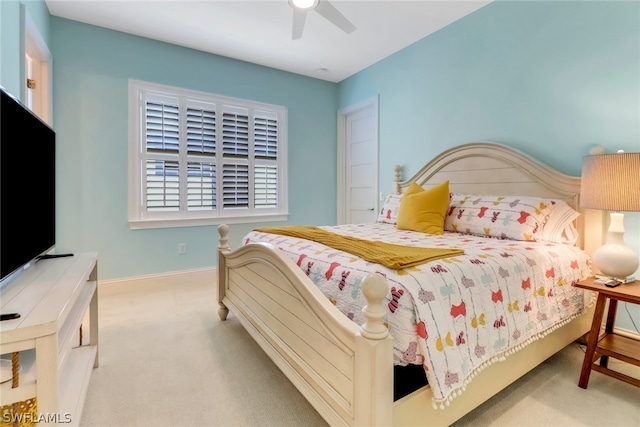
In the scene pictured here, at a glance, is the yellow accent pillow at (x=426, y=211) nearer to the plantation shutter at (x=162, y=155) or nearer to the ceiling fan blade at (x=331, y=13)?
the ceiling fan blade at (x=331, y=13)

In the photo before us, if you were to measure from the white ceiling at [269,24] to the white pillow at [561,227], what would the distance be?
193 cm

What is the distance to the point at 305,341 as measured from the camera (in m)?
1.44

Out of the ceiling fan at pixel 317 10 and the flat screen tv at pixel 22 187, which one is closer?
the flat screen tv at pixel 22 187

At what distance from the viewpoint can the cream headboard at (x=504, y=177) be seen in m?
2.13

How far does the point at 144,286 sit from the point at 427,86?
367cm

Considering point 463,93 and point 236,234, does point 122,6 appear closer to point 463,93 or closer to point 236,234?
point 236,234

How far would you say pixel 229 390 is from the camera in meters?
1.69

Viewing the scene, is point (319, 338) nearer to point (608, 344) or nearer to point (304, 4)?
point (608, 344)

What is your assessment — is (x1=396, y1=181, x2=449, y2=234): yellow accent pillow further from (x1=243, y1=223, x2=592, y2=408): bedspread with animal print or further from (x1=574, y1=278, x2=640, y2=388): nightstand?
(x1=574, y1=278, x2=640, y2=388): nightstand

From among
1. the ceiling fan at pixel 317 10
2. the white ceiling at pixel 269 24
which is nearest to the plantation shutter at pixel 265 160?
the white ceiling at pixel 269 24

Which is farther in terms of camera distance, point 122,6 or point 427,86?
point 427,86

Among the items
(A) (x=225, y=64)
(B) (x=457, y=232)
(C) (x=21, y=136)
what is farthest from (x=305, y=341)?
(A) (x=225, y=64)

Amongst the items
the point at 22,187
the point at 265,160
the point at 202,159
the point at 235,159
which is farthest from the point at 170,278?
the point at 22,187

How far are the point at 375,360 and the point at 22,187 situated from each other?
1491mm
